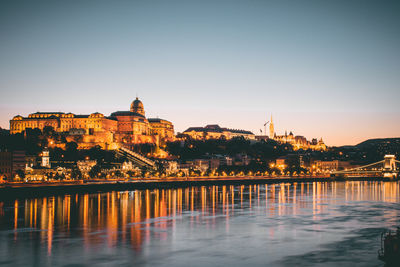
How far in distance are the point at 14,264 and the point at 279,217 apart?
868 inches

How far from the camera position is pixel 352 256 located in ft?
72.3

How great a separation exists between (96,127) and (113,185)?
2145 inches

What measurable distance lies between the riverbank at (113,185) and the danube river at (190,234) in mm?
8090

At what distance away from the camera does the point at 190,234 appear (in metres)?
28.8

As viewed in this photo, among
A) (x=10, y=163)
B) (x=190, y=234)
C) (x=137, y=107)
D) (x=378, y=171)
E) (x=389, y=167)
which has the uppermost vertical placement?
(x=137, y=107)

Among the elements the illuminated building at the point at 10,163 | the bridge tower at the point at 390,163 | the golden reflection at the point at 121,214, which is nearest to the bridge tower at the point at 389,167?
the bridge tower at the point at 390,163

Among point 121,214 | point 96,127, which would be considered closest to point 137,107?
point 96,127

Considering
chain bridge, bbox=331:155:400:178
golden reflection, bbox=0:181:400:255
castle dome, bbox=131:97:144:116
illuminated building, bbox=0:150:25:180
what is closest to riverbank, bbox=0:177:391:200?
golden reflection, bbox=0:181:400:255

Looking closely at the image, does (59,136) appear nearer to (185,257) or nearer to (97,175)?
(97,175)

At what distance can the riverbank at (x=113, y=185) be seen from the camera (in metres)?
53.9

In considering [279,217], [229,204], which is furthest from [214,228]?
[229,204]

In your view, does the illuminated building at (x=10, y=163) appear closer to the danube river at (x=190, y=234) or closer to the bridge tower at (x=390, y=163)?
the danube river at (x=190, y=234)

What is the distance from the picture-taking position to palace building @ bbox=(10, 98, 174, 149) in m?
113

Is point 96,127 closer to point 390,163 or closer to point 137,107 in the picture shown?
point 137,107
